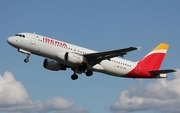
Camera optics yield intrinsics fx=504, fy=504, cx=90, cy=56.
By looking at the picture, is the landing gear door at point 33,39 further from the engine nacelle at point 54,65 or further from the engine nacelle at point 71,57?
the engine nacelle at point 54,65

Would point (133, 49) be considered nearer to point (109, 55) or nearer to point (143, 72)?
point (109, 55)

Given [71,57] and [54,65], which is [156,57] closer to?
[54,65]

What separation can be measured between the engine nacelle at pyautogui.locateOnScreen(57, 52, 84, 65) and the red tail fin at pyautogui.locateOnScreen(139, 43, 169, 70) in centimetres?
1193

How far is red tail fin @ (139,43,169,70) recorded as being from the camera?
2931 inches

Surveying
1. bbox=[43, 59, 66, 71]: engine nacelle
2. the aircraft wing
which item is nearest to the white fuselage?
the aircraft wing

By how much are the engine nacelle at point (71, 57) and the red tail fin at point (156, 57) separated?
39.1ft

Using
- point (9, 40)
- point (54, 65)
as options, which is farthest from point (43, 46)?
point (54, 65)

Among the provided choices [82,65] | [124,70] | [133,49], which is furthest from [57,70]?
[133,49]

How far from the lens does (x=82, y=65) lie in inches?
2665

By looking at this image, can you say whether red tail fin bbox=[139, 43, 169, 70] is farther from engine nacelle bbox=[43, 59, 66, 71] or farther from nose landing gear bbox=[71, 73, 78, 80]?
engine nacelle bbox=[43, 59, 66, 71]

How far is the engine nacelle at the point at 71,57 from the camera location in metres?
64.4

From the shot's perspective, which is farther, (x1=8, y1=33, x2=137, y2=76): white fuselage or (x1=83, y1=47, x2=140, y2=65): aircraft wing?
(x1=8, y1=33, x2=137, y2=76): white fuselage

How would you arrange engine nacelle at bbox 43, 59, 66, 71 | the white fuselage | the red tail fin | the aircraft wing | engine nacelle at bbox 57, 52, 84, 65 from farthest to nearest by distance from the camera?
the red tail fin < engine nacelle at bbox 43, 59, 66, 71 < engine nacelle at bbox 57, 52, 84, 65 < the white fuselage < the aircraft wing

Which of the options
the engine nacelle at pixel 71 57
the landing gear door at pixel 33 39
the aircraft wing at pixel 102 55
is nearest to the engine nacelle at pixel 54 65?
the aircraft wing at pixel 102 55
